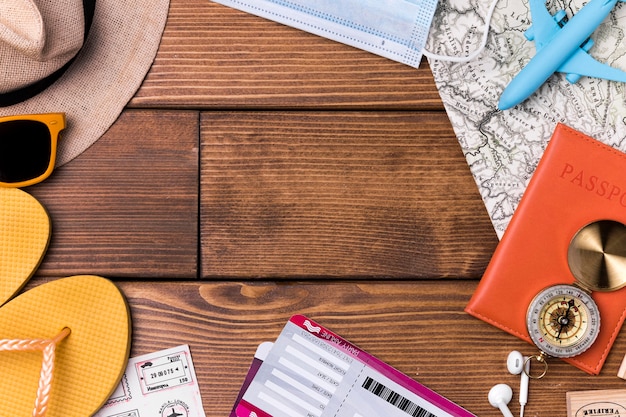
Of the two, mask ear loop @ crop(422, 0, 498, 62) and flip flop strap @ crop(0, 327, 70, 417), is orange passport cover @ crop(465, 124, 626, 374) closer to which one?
mask ear loop @ crop(422, 0, 498, 62)

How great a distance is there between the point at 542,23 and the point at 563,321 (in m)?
0.35

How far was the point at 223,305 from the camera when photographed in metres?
0.78

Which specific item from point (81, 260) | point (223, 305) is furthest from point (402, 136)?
point (81, 260)

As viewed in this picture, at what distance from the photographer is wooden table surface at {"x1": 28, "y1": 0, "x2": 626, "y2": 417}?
0.78 metres

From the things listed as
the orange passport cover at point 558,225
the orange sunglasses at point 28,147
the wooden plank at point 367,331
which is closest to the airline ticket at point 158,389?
the wooden plank at point 367,331

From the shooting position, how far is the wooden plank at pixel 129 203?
0.78m

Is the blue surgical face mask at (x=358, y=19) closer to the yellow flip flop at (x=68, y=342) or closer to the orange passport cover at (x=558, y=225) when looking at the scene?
the orange passport cover at (x=558, y=225)

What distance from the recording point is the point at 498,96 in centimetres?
79

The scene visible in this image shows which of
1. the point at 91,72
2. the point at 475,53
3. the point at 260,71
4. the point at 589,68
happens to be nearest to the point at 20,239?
the point at 91,72

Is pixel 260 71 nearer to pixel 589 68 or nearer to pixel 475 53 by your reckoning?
pixel 475 53

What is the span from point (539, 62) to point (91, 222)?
22.4 inches

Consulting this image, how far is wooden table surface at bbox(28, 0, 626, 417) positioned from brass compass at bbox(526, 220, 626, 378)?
45 millimetres

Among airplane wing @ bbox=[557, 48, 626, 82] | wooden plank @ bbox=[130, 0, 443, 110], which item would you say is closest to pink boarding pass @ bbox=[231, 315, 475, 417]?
wooden plank @ bbox=[130, 0, 443, 110]

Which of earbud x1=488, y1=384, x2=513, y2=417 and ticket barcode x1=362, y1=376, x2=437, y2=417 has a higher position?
earbud x1=488, y1=384, x2=513, y2=417
